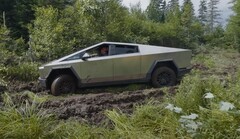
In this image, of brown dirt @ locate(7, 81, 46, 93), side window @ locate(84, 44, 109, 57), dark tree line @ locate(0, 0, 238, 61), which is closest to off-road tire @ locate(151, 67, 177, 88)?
side window @ locate(84, 44, 109, 57)

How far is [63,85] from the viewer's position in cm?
927

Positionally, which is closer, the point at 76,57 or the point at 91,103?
the point at 91,103

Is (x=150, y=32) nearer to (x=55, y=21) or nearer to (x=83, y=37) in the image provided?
(x=83, y=37)

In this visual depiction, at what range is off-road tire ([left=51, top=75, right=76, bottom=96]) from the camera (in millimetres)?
9148

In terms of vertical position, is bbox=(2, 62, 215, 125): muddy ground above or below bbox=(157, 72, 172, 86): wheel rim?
below

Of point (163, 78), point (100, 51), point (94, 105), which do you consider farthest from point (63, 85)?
point (163, 78)

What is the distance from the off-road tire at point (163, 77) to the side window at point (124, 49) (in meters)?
0.86

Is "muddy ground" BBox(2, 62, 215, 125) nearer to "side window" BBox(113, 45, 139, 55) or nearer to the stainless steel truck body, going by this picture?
the stainless steel truck body

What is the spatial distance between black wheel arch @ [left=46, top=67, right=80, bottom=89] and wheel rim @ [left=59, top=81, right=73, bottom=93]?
0.75 ft

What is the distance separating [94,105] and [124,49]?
300cm

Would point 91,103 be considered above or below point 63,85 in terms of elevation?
below

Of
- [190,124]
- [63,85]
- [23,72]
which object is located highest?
[190,124]

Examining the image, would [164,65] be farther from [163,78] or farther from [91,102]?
[91,102]

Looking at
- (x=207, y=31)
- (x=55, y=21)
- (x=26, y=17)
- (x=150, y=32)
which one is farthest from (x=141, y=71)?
(x=207, y=31)
